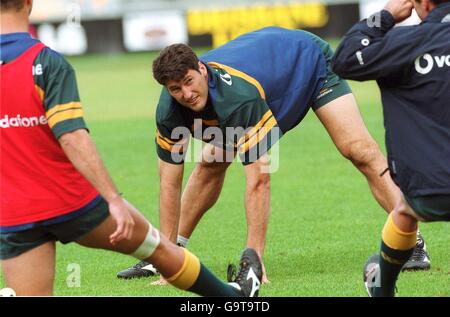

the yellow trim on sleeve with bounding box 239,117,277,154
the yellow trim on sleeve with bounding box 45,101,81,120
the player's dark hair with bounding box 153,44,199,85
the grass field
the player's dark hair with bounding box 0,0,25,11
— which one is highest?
the player's dark hair with bounding box 0,0,25,11

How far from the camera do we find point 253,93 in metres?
7.37

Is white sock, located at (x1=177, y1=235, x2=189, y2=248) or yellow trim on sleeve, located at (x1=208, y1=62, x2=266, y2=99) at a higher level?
yellow trim on sleeve, located at (x1=208, y1=62, x2=266, y2=99)

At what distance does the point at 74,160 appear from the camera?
5.48 meters

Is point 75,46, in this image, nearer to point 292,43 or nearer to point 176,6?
point 176,6

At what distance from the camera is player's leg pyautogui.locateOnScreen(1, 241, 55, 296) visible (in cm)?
568

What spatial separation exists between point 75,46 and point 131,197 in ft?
72.3

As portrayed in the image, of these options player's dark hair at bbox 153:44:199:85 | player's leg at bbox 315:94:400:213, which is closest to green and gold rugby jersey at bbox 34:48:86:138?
player's dark hair at bbox 153:44:199:85

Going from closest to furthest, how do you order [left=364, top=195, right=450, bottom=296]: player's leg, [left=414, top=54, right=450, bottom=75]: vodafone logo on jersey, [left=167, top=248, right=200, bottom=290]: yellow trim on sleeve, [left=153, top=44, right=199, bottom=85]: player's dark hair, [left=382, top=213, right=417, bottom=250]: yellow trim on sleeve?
1. [left=414, top=54, right=450, bottom=75]: vodafone logo on jersey
2. [left=364, top=195, right=450, bottom=296]: player's leg
3. [left=167, top=248, right=200, bottom=290]: yellow trim on sleeve
4. [left=382, top=213, right=417, bottom=250]: yellow trim on sleeve
5. [left=153, top=44, right=199, bottom=85]: player's dark hair

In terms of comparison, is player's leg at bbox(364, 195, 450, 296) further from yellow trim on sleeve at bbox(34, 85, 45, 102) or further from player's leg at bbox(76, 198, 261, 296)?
yellow trim on sleeve at bbox(34, 85, 45, 102)

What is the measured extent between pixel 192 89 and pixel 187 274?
61.4 inches

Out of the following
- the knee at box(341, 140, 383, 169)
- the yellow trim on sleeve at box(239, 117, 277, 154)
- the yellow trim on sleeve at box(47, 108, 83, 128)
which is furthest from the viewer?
the knee at box(341, 140, 383, 169)

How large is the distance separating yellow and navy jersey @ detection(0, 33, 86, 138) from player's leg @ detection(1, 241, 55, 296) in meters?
0.65

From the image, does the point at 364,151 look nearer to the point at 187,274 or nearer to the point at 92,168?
the point at 187,274

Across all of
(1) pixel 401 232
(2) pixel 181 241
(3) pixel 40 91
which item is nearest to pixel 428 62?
(1) pixel 401 232
